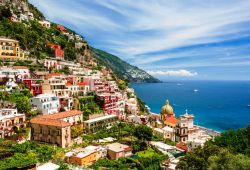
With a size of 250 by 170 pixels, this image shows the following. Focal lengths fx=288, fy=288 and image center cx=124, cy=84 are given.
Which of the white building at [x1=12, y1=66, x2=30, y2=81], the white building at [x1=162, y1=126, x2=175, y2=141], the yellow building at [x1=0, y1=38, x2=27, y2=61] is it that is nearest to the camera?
the white building at [x1=12, y1=66, x2=30, y2=81]

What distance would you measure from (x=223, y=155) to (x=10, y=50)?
42342 millimetres

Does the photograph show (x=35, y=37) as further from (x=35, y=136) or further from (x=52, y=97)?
(x=35, y=136)

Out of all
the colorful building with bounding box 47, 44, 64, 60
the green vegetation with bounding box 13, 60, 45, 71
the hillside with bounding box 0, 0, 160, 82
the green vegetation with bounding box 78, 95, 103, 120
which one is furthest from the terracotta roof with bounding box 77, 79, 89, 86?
the colorful building with bounding box 47, 44, 64, 60

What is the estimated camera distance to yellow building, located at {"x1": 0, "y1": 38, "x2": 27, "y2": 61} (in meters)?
52.2

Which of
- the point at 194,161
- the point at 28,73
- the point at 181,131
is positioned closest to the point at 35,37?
the point at 28,73

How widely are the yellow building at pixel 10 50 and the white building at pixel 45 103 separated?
50.7ft

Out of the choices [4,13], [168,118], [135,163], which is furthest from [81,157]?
[4,13]

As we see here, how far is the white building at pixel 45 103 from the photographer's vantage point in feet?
135

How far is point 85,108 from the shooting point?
48.2 meters

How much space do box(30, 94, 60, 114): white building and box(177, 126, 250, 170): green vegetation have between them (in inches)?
816

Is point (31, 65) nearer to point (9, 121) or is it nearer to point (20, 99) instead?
point (20, 99)

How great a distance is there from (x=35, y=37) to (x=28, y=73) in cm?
1956

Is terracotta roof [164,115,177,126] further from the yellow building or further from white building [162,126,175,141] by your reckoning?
the yellow building

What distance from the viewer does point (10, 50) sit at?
5362cm
